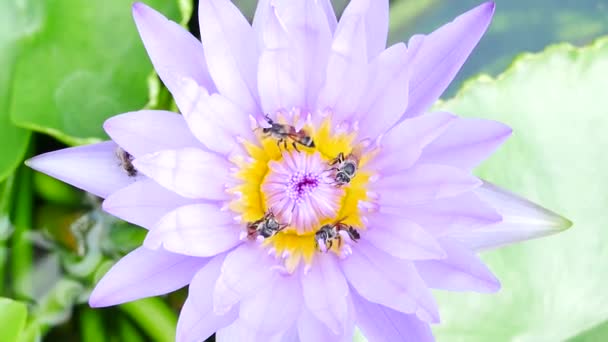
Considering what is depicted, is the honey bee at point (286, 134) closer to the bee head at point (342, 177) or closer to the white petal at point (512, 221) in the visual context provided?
the bee head at point (342, 177)

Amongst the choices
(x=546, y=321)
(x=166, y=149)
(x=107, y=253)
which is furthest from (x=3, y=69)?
(x=546, y=321)

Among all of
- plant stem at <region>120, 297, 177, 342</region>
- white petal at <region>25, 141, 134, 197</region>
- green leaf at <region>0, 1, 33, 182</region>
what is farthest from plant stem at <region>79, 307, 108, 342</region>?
white petal at <region>25, 141, 134, 197</region>

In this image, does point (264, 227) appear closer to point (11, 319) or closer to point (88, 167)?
point (88, 167)

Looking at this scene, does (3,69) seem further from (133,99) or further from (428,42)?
(428,42)

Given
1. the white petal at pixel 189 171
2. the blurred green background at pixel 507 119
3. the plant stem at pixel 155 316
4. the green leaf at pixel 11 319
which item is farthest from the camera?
the plant stem at pixel 155 316

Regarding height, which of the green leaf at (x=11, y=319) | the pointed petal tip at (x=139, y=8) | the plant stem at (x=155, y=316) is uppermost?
the pointed petal tip at (x=139, y=8)

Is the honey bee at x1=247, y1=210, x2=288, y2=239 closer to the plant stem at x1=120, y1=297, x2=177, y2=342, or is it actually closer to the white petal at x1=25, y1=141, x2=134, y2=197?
the white petal at x1=25, y1=141, x2=134, y2=197

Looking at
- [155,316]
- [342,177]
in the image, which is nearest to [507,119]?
[342,177]

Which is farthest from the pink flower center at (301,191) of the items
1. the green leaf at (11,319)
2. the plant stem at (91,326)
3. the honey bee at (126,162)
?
the plant stem at (91,326)
